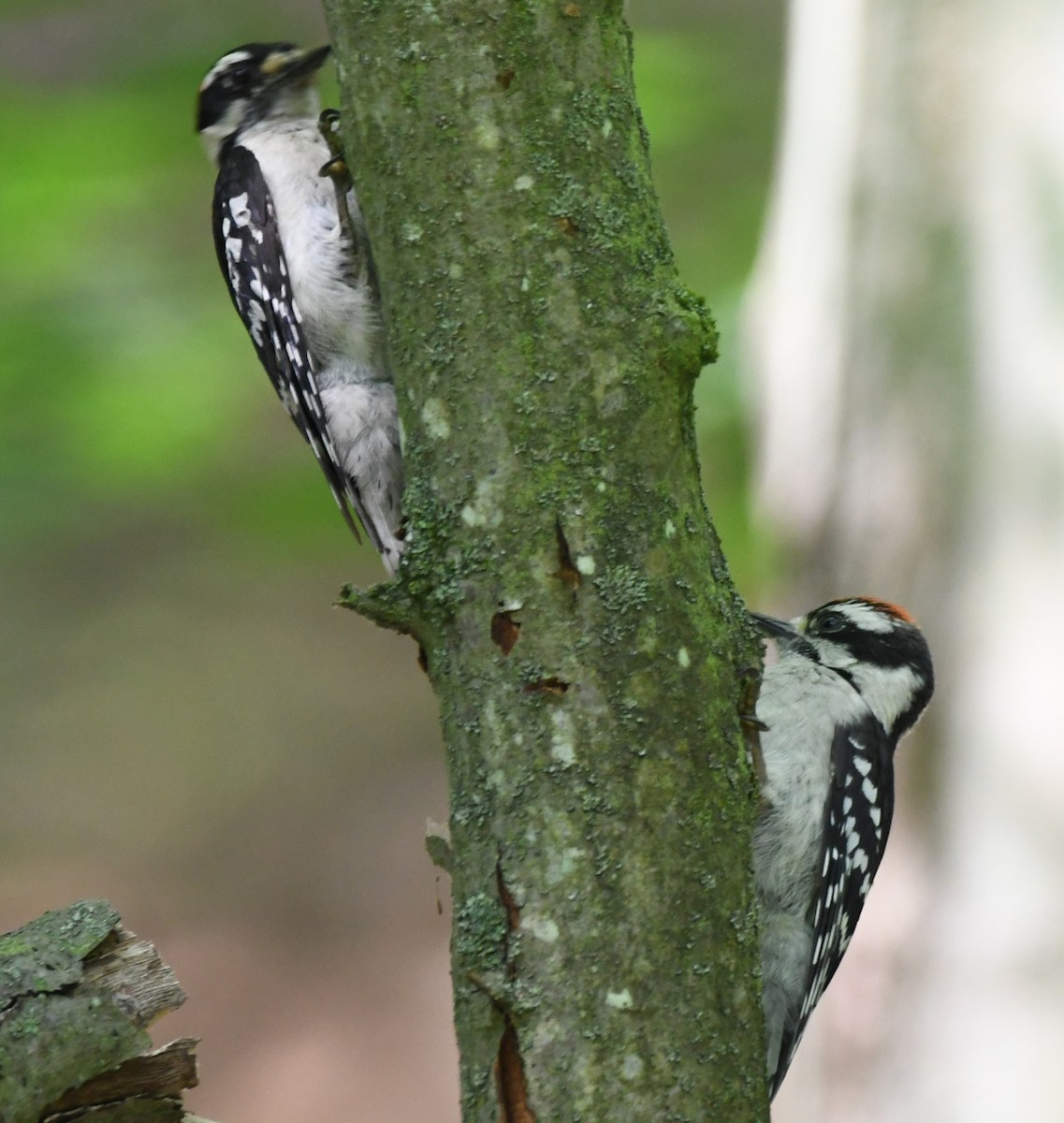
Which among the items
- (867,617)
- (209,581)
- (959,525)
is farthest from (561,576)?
(209,581)

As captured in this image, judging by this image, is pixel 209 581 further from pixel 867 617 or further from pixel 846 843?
pixel 846 843

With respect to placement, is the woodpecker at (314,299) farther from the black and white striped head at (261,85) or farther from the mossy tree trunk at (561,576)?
the mossy tree trunk at (561,576)

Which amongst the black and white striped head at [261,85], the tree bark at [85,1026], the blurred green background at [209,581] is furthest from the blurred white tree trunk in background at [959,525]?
the tree bark at [85,1026]

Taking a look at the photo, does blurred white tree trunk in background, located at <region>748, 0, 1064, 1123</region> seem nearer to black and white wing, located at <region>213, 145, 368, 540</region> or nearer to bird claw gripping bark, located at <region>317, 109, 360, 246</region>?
black and white wing, located at <region>213, 145, 368, 540</region>

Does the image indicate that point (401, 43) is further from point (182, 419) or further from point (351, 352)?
point (182, 419)

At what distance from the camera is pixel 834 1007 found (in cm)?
337

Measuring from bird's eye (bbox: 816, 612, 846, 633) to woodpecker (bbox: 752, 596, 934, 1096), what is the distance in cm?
7

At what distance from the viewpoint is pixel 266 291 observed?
2.31 meters

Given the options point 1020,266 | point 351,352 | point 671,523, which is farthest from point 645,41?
point 671,523

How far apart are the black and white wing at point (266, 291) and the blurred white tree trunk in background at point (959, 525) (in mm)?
1548

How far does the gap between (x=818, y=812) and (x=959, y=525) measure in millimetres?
1312

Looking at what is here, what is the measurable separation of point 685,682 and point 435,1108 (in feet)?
12.8

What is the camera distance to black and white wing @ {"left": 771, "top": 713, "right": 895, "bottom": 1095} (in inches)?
85.9

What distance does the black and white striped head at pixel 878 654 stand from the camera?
2.35 meters
